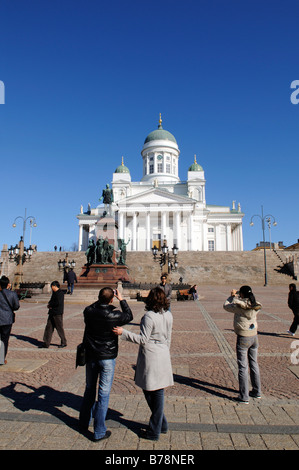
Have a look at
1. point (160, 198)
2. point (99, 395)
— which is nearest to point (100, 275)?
point (99, 395)

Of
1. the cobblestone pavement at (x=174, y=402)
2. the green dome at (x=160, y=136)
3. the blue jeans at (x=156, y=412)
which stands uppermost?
the green dome at (x=160, y=136)

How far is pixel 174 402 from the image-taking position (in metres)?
4.71

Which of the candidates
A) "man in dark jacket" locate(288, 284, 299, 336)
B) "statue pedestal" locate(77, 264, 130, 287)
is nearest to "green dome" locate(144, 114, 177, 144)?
"statue pedestal" locate(77, 264, 130, 287)

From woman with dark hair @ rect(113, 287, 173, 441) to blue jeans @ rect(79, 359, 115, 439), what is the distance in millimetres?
350

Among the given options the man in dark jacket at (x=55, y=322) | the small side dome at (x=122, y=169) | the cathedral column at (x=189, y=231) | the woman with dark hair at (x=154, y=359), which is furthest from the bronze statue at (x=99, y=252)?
the small side dome at (x=122, y=169)

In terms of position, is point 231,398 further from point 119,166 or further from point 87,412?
point 119,166

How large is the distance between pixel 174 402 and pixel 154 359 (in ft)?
5.09

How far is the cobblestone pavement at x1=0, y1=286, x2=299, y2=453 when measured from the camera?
3545 mm

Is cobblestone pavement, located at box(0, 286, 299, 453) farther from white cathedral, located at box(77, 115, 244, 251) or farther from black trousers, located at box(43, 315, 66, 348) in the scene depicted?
white cathedral, located at box(77, 115, 244, 251)

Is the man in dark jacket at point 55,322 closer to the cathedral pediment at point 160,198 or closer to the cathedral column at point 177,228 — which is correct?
the cathedral column at point 177,228

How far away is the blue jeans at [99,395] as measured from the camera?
359cm

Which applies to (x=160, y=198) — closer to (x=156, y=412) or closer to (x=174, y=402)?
(x=174, y=402)

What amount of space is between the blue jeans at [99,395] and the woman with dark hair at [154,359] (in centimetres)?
35
